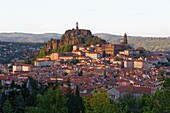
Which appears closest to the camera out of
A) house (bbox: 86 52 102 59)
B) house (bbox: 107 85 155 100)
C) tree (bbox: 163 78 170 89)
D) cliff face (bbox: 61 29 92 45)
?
tree (bbox: 163 78 170 89)

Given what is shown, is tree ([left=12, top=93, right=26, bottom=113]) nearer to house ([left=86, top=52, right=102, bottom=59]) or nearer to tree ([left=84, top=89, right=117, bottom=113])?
tree ([left=84, top=89, right=117, bottom=113])

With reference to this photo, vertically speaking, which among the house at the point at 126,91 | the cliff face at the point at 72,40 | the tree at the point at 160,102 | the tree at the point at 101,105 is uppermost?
the tree at the point at 160,102

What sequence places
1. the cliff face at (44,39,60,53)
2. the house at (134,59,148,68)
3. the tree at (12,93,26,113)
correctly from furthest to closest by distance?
the cliff face at (44,39,60,53), the house at (134,59,148,68), the tree at (12,93,26,113)

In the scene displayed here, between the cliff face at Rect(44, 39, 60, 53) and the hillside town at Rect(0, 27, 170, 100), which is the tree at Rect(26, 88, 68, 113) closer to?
the hillside town at Rect(0, 27, 170, 100)

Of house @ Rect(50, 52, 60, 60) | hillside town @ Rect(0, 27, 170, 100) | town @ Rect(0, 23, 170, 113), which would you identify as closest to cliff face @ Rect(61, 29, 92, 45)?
town @ Rect(0, 23, 170, 113)

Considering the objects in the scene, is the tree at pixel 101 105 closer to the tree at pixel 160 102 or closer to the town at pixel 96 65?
the tree at pixel 160 102

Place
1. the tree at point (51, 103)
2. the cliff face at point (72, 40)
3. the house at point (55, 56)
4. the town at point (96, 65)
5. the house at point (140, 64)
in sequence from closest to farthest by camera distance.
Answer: the tree at point (51, 103) → the town at point (96, 65) → the house at point (140, 64) → the house at point (55, 56) → the cliff face at point (72, 40)

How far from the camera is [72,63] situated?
9431 centimetres

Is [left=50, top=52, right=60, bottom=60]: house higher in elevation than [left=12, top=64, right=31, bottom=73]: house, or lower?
higher

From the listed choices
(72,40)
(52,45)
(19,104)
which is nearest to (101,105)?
(19,104)

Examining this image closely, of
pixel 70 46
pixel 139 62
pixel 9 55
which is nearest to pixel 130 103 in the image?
pixel 139 62

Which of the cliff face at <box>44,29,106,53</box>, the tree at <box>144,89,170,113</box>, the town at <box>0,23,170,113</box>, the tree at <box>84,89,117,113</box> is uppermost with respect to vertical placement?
the tree at <box>144,89,170,113</box>

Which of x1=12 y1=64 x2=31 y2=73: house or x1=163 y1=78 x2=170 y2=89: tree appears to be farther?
x1=12 y1=64 x2=31 y2=73: house

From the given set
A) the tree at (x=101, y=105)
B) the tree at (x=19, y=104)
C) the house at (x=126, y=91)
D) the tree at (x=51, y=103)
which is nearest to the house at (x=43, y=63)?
the house at (x=126, y=91)
